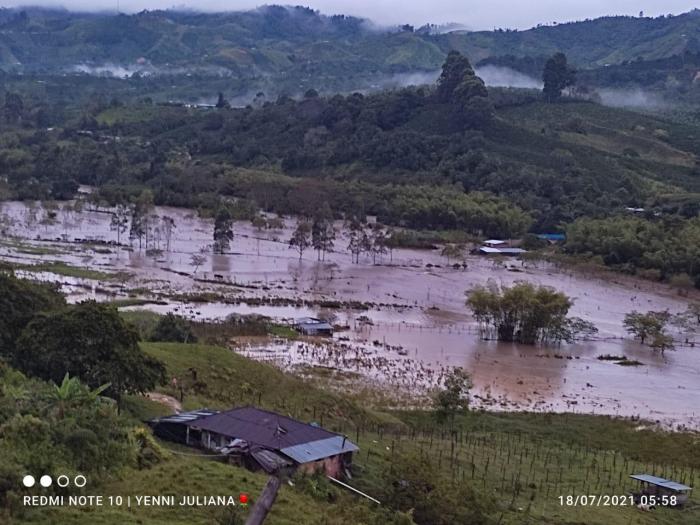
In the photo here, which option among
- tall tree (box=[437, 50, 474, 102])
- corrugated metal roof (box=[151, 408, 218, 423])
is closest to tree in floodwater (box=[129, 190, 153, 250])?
corrugated metal roof (box=[151, 408, 218, 423])

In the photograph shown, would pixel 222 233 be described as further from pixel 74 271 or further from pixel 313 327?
pixel 313 327

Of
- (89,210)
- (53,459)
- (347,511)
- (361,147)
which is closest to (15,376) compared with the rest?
(53,459)

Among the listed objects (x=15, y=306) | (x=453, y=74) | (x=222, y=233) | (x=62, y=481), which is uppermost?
(x=453, y=74)

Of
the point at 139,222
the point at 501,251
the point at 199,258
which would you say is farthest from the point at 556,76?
the point at 199,258

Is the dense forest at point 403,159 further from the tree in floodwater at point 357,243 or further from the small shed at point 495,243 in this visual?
the tree in floodwater at point 357,243

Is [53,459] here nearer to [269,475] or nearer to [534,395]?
[269,475]

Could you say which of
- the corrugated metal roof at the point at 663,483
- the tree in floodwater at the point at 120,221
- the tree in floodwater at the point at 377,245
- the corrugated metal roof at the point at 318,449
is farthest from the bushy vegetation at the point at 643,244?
the corrugated metal roof at the point at 318,449

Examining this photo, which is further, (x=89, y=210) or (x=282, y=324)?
(x=89, y=210)
